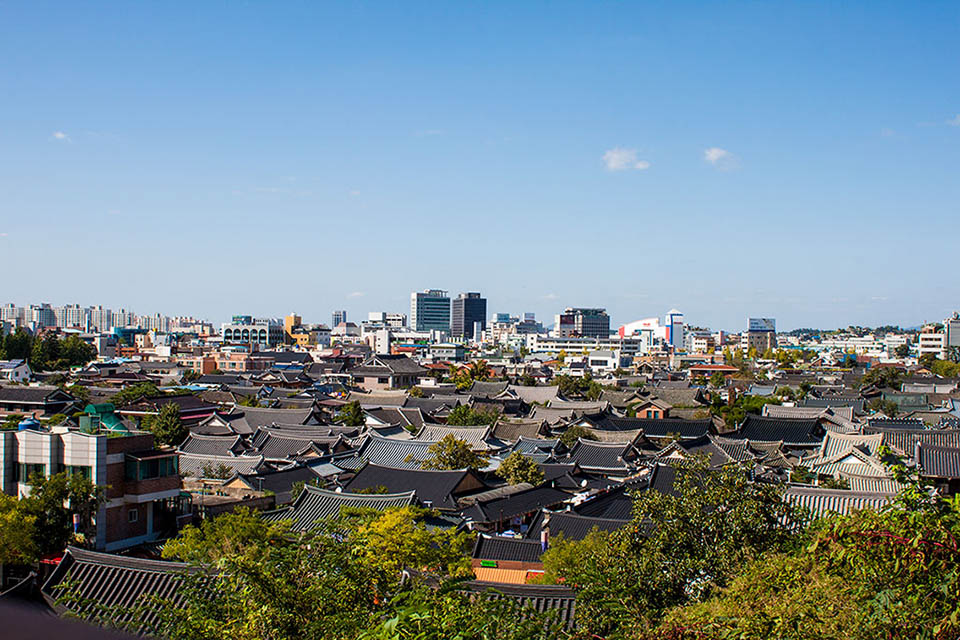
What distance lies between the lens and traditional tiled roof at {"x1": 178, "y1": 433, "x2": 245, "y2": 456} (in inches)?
1134

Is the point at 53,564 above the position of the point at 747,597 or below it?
below

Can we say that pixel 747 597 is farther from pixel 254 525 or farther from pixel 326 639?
pixel 254 525

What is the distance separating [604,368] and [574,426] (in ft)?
164

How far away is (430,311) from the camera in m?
156

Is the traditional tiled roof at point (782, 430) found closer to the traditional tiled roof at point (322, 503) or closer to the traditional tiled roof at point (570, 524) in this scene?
the traditional tiled roof at point (570, 524)

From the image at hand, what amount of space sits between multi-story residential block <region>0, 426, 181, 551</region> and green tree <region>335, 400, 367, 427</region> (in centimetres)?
2033

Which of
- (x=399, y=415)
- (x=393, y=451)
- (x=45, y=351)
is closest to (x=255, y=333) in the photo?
(x=45, y=351)

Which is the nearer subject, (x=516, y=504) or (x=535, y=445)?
(x=516, y=504)

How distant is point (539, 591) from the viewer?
10242mm

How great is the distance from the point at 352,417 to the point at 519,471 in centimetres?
1491

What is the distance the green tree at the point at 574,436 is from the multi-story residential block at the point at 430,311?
120067mm

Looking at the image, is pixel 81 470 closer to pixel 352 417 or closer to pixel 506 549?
pixel 506 549

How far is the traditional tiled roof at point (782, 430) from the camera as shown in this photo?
3444 cm

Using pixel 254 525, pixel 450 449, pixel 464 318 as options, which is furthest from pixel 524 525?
pixel 464 318
